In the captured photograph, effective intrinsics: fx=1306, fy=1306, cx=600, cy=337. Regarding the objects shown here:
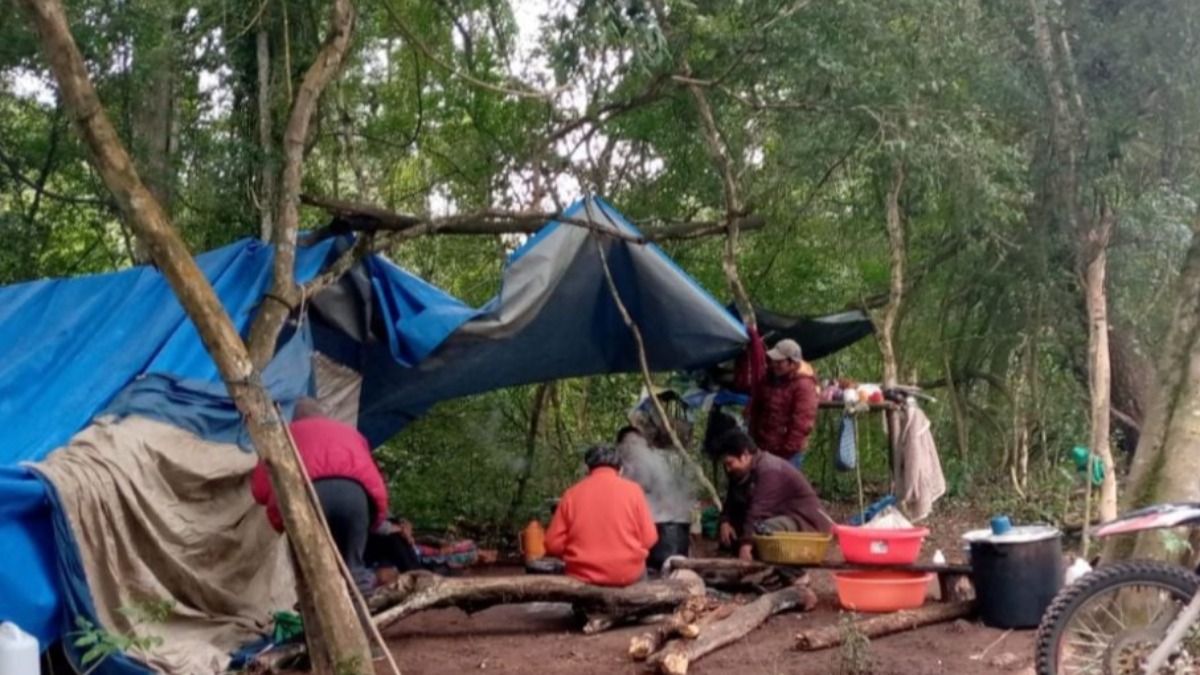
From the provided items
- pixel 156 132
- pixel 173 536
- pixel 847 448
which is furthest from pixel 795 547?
pixel 156 132

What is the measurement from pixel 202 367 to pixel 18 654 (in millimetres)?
2012

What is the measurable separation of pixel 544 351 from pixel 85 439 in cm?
289

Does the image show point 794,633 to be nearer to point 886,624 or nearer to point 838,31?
point 886,624

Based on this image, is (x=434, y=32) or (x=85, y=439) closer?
(x=85, y=439)

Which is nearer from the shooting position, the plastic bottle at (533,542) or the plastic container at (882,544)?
the plastic container at (882,544)

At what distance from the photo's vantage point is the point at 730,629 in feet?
17.6

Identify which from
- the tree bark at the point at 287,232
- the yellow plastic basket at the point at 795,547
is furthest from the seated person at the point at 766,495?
the tree bark at the point at 287,232

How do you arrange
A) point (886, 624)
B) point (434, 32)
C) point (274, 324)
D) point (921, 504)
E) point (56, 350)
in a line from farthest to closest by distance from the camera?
point (434, 32) → point (921, 504) → point (56, 350) → point (886, 624) → point (274, 324)

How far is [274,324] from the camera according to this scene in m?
4.80

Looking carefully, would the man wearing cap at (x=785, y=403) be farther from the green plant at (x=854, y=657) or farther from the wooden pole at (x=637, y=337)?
the green plant at (x=854, y=657)

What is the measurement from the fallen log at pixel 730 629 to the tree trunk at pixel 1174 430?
153 centimetres

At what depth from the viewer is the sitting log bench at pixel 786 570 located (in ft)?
19.0

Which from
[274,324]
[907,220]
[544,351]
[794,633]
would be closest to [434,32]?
[544,351]

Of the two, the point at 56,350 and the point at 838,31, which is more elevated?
the point at 838,31
